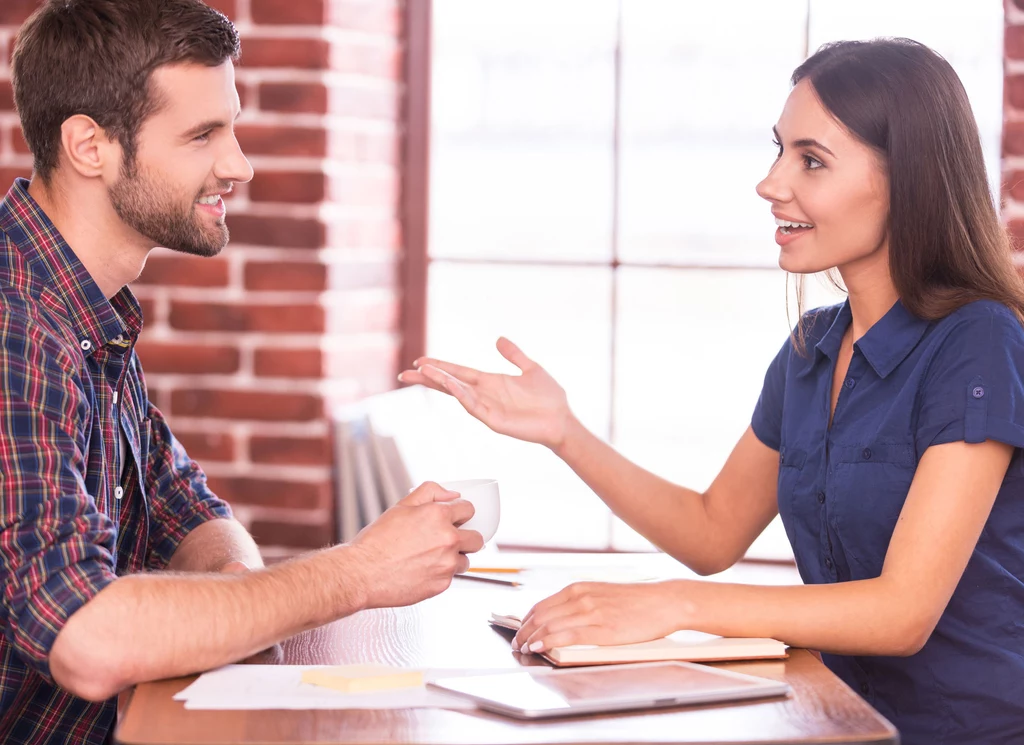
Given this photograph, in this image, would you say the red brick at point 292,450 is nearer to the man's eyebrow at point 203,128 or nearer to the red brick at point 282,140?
the red brick at point 282,140

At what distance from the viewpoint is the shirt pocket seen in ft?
5.03

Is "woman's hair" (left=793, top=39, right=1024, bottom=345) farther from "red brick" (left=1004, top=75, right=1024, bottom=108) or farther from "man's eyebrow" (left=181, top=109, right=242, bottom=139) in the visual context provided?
"man's eyebrow" (left=181, top=109, right=242, bottom=139)

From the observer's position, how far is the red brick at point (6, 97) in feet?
7.54

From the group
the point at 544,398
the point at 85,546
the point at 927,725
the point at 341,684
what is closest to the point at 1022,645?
the point at 927,725

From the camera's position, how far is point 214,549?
1.62 meters

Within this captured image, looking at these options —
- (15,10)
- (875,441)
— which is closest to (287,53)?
(15,10)

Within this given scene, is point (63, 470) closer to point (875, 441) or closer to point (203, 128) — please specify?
point (203, 128)

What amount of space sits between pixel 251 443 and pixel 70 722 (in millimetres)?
915

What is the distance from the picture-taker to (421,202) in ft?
8.50

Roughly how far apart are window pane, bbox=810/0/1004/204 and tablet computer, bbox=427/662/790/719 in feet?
5.05

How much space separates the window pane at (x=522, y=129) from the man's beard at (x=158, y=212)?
3.40 ft

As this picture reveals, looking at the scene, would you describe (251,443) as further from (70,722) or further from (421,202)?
(70,722)

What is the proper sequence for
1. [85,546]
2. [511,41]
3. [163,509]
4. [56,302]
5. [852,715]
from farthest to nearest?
[511,41], [163,509], [56,302], [85,546], [852,715]

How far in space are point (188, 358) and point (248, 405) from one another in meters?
0.15
